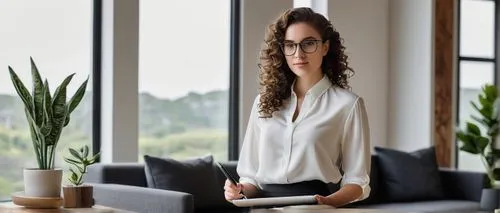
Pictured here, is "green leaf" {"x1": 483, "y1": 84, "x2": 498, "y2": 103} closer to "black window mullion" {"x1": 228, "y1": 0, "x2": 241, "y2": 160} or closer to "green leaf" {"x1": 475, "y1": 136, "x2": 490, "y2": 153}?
"green leaf" {"x1": 475, "y1": 136, "x2": 490, "y2": 153}

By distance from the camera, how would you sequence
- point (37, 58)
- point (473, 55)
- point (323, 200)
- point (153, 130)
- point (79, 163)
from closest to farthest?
point (323, 200) < point (79, 163) < point (37, 58) < point (153, 130) < point (473, 55)

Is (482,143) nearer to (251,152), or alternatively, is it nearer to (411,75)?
(411,75)

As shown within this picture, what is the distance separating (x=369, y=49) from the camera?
6969 millimetres

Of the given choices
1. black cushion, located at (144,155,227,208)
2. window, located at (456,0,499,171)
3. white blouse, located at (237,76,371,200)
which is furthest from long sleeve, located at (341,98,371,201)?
window, located at (456,0,499,171)

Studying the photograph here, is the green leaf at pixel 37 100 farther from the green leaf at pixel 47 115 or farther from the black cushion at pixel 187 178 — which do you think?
the black cushion at pixel 187 178

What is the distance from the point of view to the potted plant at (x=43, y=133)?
3047 mm

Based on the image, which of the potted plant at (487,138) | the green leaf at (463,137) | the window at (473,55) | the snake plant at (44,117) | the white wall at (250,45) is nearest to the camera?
the snake plant at (44,117)

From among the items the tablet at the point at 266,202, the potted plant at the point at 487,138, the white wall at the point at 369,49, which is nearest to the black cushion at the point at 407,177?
the potted plant at the point at 487,138

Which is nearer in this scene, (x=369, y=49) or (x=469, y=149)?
(x=469, y=149)

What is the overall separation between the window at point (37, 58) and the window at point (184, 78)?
18.0 inches

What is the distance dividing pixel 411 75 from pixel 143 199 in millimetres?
3682

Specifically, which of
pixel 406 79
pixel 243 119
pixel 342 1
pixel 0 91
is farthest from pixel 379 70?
pixel 0 91

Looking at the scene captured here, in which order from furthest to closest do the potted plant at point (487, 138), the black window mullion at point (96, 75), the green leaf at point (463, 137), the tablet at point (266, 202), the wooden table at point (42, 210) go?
1. the green leaf at point (463, 137)
2. the potted plant at point (487, 138)
3. the black window mullion at point (96, 75)
4. the wooden table at point (42, 210)
5. the tablet at point (266, 202)

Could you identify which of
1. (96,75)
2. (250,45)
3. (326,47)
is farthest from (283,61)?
(250,45)
